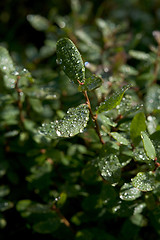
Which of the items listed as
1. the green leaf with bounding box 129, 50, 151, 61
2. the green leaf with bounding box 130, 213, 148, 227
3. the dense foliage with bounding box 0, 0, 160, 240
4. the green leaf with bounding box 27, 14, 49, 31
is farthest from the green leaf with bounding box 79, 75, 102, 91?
the green leaf with bounding box 27, 14, 49, 31

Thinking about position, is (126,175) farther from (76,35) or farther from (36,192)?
(76,35)

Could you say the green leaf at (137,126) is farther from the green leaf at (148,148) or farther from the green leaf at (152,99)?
the green leaf at (152,99)

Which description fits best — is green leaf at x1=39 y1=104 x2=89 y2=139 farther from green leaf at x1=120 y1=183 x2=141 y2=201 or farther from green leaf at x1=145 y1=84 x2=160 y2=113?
green leaf at x1=145 y1=84 x2=160 y2=113

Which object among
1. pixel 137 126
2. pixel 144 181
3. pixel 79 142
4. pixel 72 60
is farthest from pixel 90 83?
pixel 79 142

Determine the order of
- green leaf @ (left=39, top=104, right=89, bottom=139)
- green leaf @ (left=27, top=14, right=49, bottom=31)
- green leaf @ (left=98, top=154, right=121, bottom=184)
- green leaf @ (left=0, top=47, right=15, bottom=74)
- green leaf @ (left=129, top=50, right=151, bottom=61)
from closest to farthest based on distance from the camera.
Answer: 1. green leaf @ (left=39, top=104, right=89, bottom=139)
2. green leaf @ (left=98, top=154, right=121, bottom=184)
3. green leaf @ (left=0, top=47, right=15, bottom=74)
4. green leaf @ (left=129, top=50, right=151, bottom=61)
5. green leaf @ (left=27, top=14, right=49, bottom=31)

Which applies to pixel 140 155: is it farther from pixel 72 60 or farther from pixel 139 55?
pixel 139 55

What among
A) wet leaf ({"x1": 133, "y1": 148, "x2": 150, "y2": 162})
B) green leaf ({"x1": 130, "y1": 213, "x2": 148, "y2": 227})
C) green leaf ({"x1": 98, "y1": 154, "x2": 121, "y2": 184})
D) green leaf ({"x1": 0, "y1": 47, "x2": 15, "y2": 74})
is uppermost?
green leaf ({"x1": 0, "y1": 47, "x2": 15, "y2": 74})

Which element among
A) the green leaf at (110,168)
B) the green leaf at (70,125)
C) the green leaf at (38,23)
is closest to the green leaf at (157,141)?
the green leaf at (110,168)
